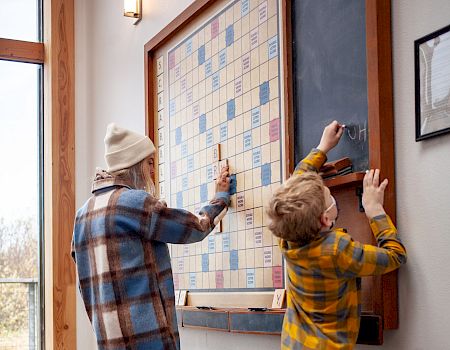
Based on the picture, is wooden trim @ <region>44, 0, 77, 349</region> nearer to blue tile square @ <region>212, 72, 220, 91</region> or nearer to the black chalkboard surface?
blue tile square @ <region>212, 72, 220, 91</region>

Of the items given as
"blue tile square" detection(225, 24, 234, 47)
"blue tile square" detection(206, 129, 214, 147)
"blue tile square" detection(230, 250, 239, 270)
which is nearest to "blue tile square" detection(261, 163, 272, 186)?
"blue tile square" detection(230, 250, 239, 270)

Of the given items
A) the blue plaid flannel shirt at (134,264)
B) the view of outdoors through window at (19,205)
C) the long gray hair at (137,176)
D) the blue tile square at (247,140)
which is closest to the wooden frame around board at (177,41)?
the blue tile square at (247,140)

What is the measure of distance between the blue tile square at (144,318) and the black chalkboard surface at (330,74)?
64cm

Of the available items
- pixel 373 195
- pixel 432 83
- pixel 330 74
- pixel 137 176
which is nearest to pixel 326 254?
pixel 373 195

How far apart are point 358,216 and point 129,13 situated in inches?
80.7

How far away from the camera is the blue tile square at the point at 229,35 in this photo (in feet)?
9.62

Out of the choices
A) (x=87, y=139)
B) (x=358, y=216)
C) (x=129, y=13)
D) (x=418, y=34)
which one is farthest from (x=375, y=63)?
(x=87, y=139)

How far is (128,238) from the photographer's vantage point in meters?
2.49

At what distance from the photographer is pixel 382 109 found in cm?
207

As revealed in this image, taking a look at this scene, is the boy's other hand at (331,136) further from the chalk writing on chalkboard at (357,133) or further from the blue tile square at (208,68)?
the blue tile square at (208,68)

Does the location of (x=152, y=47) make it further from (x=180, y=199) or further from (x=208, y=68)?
(x=180, y=199)

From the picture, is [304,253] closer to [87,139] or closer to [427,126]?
[427,126]

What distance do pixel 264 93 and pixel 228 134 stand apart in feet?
0.95

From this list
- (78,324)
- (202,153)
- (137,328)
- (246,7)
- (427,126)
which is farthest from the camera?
(78,324)
